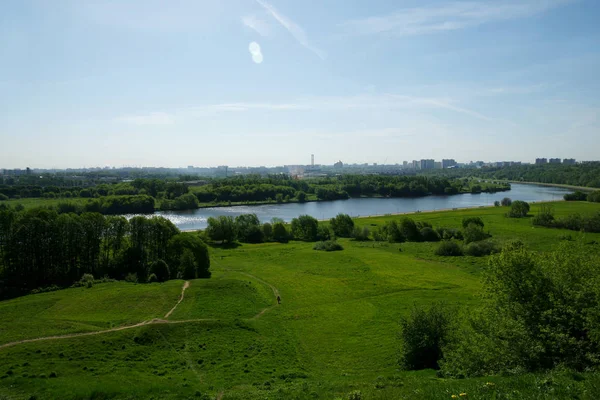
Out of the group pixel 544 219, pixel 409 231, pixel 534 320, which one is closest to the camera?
pixel 534 320

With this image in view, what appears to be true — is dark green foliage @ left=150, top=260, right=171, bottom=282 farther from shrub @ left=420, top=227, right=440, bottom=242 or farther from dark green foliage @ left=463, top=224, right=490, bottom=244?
shrub @ left=420, top=227, right=440, bottom=242

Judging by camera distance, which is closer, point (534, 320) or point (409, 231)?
point (534, 320)

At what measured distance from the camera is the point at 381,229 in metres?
77.0

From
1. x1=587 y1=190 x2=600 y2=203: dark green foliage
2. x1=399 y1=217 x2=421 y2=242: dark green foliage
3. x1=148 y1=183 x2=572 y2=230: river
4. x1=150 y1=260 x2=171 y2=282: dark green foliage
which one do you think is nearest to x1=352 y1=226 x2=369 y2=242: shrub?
x1=399 y1=217 x2=421 y2=242: dark green foliage

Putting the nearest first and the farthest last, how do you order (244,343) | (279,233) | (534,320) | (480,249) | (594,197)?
Answer: 1. (534,320)
2. (244,343)
3. (480,249)
4. (279,233)
5. (594,197)

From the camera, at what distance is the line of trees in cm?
3881

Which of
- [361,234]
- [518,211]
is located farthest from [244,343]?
[518,211]

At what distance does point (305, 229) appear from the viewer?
77250mm

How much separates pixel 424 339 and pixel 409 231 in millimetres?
54621

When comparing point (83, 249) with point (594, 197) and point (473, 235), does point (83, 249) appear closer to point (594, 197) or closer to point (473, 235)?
point (473, 235)

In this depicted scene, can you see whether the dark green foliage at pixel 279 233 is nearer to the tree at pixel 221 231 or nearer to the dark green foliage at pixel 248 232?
the dark green foliage at pixel 248 232

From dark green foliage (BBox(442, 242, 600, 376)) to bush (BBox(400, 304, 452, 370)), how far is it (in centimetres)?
162

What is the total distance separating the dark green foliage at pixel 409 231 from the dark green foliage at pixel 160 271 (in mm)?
47435

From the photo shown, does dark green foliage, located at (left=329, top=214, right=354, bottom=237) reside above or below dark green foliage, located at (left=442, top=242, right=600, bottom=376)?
below
